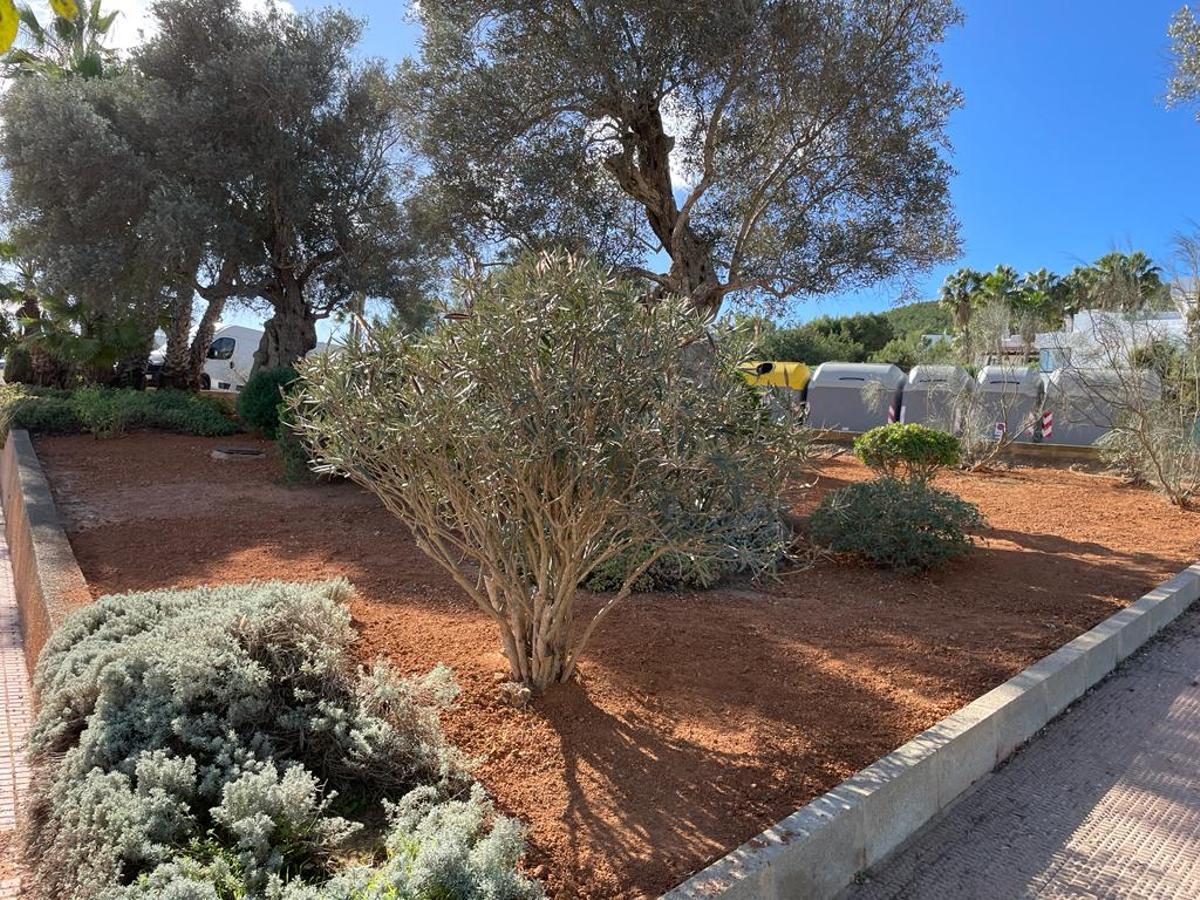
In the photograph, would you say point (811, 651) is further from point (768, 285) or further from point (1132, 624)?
point (768, 285)

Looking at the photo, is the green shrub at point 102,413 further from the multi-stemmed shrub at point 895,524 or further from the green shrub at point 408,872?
the green shrub at point 408,872

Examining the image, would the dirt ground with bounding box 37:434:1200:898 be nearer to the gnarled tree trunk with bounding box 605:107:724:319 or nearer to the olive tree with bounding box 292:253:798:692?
the olive tree with bounding box 292:253:798:692

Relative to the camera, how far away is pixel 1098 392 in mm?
11477

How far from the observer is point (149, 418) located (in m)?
12.7

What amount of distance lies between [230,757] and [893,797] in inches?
94.1

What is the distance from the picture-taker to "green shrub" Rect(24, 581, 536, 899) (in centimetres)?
245

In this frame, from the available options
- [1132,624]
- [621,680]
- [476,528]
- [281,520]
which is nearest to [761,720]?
[621,680]

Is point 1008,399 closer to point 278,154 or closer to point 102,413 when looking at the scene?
point 278,154

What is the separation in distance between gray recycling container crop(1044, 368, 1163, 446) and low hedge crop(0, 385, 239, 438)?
12512 mm

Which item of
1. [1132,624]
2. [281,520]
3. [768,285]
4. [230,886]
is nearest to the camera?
[230,886]

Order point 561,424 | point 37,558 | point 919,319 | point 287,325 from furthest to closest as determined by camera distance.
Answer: point 919,319 < point 287,325 < point 37,558 < point 561,424

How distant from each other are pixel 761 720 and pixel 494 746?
122cm

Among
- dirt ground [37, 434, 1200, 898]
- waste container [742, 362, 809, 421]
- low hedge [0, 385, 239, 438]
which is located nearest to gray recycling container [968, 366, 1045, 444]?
dirt ground [37, 434, 1200, 898]

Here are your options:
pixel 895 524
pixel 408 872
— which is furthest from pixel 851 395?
pixel 408 872
